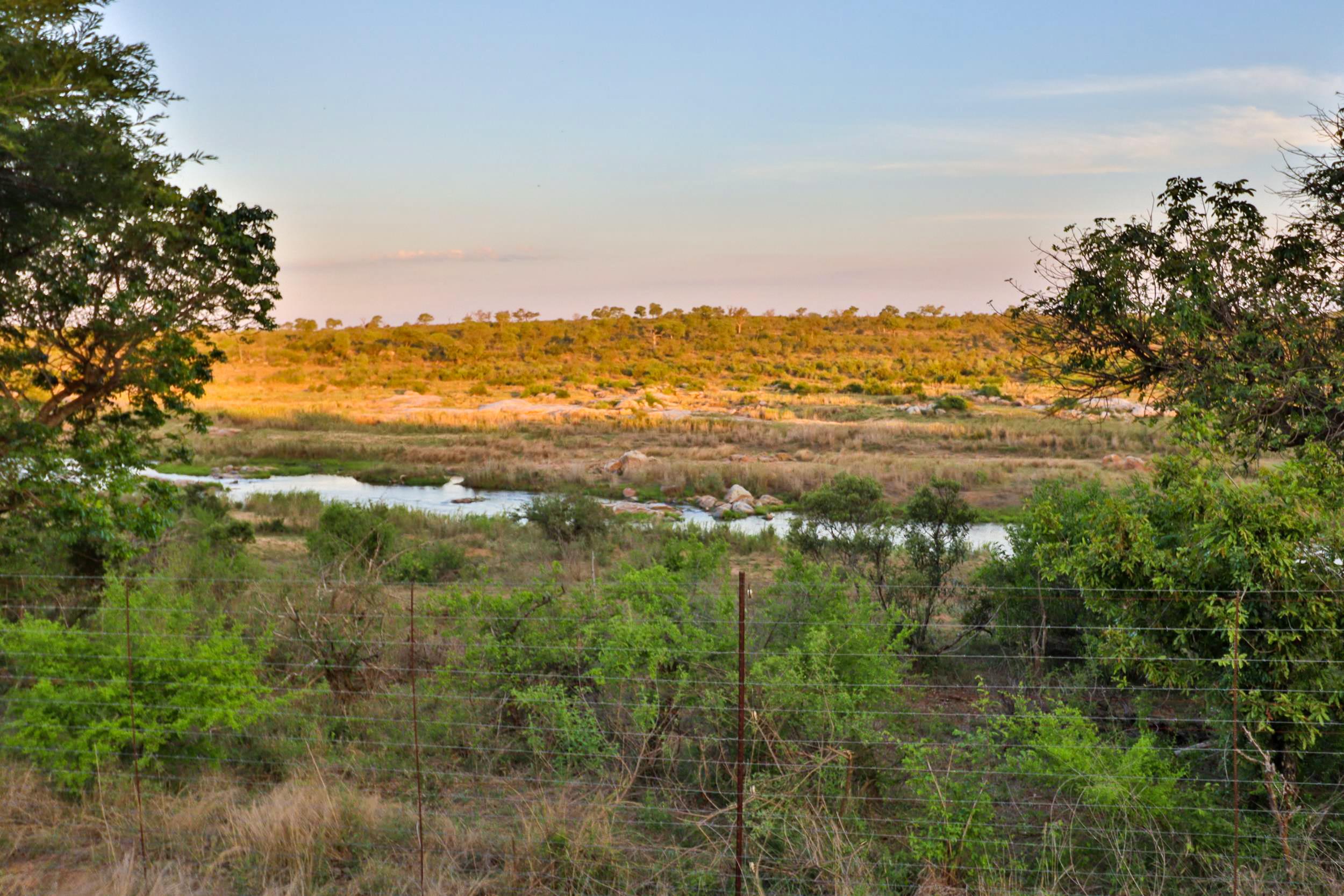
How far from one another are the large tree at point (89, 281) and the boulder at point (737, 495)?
62.2 feet

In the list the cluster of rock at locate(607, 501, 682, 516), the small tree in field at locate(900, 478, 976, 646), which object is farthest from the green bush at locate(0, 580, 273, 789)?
the cluster of rock at locate(607, 501, 682, 516)

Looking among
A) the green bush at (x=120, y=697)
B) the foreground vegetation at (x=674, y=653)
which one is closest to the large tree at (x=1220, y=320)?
the foreground vegetation at (x=674, y=653)

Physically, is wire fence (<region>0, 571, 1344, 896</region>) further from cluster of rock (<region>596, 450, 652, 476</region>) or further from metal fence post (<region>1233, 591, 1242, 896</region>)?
cluster of rock (<region>596, 450, 652, 476</region>)

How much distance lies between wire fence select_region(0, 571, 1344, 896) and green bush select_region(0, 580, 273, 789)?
0.11 feet

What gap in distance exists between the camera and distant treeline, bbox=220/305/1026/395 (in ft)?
231

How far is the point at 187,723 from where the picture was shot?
6668mm

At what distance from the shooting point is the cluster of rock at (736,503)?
2658 centimetres

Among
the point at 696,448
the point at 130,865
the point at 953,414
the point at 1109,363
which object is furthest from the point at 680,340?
the point at 130,865

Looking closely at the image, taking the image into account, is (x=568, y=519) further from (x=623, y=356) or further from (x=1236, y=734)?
(x=623, y=356)

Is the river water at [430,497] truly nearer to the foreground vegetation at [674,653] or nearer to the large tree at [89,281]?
the foreground vegetation at [674,653]

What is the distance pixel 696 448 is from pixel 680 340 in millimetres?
59256

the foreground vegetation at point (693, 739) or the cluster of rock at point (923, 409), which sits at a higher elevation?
the cluster of rock at point (923, 409)

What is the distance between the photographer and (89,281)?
899 cm

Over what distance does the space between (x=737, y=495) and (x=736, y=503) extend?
804 millimetres
